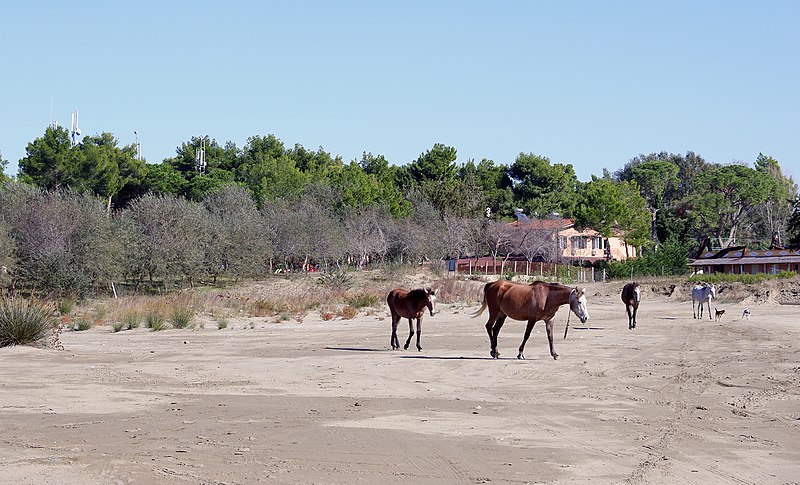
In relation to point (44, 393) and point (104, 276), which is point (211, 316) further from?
point (44, 393)

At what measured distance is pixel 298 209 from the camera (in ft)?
261

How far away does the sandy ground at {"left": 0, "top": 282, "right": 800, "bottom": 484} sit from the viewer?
33.4 feet

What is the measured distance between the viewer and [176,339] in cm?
2755

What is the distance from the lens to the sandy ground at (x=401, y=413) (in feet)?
33.4

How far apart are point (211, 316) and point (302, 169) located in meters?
77.5

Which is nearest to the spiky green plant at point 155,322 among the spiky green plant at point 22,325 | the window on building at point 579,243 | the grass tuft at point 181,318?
the grass tuft at point 181,318

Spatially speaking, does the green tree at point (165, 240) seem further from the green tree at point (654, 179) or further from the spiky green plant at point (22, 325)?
the green tree at point (654, 179)

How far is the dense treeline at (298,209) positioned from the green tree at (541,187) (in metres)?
0.16

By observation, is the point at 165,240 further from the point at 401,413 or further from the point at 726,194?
the point at 726,194

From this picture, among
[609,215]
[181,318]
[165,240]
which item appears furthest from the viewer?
[609,215]

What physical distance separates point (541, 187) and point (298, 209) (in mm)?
36045

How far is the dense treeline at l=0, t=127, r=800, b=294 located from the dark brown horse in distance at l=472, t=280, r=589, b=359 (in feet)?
104

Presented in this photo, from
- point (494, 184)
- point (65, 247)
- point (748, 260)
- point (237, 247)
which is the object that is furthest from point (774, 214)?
point (65, 247)

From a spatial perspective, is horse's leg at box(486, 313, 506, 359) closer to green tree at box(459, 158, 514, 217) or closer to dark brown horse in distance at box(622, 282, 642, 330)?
dark brown horse in distance at box(622, 282, 642, 330)
